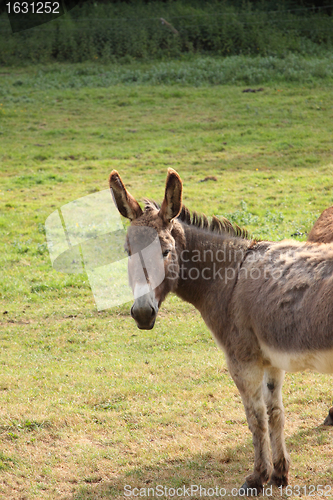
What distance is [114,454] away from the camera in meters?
4.93

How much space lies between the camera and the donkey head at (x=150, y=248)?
3.60 meters

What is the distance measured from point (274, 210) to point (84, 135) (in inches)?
338

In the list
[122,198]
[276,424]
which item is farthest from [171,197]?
[276,424]

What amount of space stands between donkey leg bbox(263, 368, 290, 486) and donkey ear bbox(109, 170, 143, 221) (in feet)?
5.99

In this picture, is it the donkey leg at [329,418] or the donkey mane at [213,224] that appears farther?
the donkey leg at [329,418]

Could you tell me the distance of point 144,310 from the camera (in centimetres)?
352

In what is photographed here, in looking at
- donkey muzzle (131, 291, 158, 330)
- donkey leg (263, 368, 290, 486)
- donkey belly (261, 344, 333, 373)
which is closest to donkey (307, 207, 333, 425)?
donkey leg (263, 368, 290, 486)

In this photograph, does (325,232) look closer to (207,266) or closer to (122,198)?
(207,266)

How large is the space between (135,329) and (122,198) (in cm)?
406

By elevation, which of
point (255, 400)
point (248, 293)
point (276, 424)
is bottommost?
point (276, 424)

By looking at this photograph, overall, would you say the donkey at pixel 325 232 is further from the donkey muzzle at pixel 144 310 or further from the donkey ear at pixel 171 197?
the donkey muzzle at pixel 144 310

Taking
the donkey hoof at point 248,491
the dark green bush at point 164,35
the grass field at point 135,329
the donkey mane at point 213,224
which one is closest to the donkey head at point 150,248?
the donkey mane at point 213,224

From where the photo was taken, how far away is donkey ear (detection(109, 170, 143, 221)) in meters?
3.95

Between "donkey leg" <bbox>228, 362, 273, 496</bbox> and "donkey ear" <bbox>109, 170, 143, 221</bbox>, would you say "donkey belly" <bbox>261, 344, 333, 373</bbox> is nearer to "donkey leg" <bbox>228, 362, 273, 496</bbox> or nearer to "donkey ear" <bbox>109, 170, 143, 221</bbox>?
"donkey leg" <bbox>228, 362, 273, 496</bbox>
